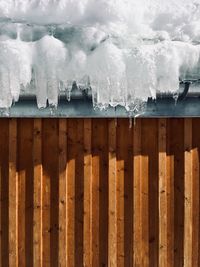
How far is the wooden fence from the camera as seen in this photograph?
4227 mm

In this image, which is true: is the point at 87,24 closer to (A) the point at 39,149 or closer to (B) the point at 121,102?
(B) the point at 121,102

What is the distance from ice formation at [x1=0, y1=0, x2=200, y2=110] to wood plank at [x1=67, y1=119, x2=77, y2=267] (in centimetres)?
40

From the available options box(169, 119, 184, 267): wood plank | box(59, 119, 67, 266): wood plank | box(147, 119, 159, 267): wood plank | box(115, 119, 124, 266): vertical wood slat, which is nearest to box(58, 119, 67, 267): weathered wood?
box(59, 119, 67, 266): wood plank

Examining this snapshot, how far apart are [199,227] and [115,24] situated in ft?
6.11

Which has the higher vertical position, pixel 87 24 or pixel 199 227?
pixel 87 24

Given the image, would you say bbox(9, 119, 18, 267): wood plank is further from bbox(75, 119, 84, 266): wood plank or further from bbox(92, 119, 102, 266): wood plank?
bbox(92, 119, 102, 266): wood plank

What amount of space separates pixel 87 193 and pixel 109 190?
0.63 ft

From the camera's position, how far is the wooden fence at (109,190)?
166 inches

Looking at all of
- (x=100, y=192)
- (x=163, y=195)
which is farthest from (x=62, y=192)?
(x=163, y=195)

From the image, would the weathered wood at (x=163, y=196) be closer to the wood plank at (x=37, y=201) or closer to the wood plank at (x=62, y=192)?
the wood plank at (x=62, y=192)

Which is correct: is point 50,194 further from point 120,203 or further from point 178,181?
point 178,181

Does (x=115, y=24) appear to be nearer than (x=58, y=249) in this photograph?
Yes

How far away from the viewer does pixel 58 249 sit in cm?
426

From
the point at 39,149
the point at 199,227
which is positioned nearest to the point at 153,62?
the point at 39,149
